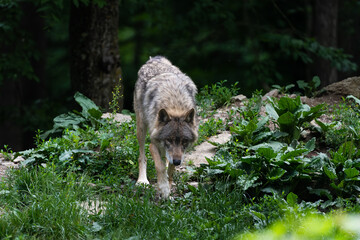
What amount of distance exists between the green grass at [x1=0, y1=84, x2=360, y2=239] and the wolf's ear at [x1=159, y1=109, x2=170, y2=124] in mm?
793

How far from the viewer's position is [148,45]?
51.6 ft

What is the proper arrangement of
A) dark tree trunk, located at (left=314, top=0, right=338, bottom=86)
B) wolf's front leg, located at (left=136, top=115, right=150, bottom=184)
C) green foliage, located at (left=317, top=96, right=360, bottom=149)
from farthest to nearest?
1. dark tree trunk, located at (left=314, top=0, right=338, bottom=86)
2. green foliage, located at (left=317, top=96, right=360, bottom=149)
3. wolf's front leg, located at (left=136, top=115, right=150, bottom=184)

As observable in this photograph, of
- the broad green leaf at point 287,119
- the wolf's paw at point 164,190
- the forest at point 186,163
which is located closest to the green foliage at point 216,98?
the forest at point 186,163

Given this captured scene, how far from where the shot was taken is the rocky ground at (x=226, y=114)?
6661mm

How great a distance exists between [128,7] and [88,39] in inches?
138

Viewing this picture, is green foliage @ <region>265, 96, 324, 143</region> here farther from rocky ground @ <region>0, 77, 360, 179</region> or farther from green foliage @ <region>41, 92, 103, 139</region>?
green foliage @ <region>41, 92, 103, 139</region>

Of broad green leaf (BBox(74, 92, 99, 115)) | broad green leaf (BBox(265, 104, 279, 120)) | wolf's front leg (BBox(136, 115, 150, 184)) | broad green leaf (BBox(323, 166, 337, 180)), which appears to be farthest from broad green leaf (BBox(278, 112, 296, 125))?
broad green leaf (BBox(74, 92, 99, 115))

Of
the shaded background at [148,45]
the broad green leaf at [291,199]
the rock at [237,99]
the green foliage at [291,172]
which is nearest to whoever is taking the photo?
the broad green leaf at [291,199]

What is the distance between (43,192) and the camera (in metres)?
5.00

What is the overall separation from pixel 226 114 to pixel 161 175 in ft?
8.39

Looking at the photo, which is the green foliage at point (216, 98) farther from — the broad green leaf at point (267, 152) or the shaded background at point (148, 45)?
the broad green leaf at point (267, 152)

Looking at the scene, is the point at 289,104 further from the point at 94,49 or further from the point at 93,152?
the point at 94,49

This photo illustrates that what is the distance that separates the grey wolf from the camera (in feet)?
18.9

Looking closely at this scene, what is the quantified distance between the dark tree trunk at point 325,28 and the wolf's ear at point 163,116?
929 cm
